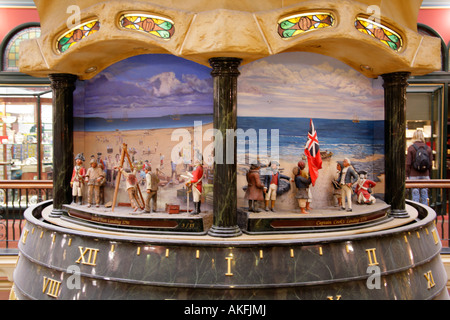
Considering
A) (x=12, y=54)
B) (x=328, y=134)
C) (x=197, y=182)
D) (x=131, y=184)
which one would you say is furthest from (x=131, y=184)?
(x=12, y=54)

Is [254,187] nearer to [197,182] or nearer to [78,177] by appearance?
[197,182]

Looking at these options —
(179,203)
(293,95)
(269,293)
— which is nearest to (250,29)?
(293,95)

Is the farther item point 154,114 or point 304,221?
point 154,114

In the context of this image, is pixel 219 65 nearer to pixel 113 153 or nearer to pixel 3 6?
pixel 113 153

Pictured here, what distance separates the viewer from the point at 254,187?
20.2 feet

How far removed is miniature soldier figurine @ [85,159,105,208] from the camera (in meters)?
6.80

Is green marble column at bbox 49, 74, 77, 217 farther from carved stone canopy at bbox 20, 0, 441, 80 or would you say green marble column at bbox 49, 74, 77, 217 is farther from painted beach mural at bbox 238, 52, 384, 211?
painted beach mural at bbox 238, 52, 384, 211

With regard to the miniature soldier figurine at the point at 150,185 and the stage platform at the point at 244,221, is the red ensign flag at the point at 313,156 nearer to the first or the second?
the stage platform at the point at 244,221

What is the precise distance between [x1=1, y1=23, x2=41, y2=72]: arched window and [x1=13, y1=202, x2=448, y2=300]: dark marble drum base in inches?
304

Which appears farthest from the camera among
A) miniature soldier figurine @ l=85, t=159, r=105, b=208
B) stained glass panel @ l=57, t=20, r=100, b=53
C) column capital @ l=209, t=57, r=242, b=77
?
miniature soldier figurine @ l=85, t=159, r=105, b=208

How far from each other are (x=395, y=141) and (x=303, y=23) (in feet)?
8.29

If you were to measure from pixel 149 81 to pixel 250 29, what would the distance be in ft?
6.35

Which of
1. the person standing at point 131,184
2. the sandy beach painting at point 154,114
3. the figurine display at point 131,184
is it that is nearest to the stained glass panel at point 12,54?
the sandy beach painting at point 154,114

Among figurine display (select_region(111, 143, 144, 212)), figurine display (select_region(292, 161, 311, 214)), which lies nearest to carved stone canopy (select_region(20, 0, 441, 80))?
figurine display (select_region(111, 143, 144, 212))
